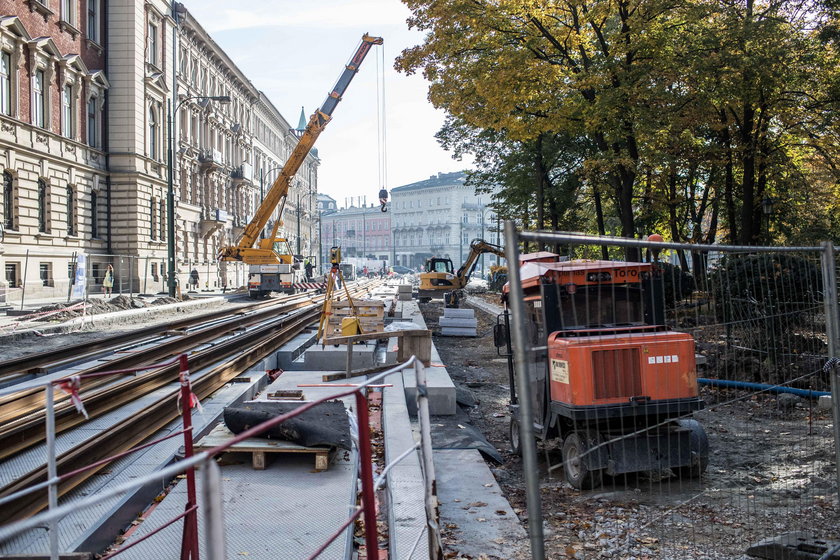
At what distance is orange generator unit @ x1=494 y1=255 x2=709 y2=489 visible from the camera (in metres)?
6.36

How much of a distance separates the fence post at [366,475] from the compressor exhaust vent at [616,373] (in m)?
3.61

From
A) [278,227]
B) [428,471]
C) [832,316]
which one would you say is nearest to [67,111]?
[278,227]

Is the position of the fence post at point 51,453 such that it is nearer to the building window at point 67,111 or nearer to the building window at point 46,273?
the building window at point 46,273

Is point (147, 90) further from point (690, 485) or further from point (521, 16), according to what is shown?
point (690, 485)

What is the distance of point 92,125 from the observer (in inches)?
1505

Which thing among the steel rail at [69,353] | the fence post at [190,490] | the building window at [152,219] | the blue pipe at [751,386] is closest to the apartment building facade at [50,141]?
the building window at [152,219]

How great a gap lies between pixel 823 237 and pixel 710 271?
18.8 metres

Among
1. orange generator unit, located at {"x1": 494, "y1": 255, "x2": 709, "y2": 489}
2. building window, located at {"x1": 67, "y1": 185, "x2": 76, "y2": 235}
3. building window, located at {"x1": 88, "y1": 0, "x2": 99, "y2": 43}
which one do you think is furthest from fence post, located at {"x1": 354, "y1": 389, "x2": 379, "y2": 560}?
building window, located at {"x1": 88, "y1": 0, "x2": 99, "y2": 43}

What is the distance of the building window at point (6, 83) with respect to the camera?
95.1ft

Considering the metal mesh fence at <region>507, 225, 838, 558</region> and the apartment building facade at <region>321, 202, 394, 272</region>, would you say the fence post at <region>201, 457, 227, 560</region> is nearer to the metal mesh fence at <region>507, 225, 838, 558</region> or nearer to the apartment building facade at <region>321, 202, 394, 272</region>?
the metal mesh fence at <region>507, 225, 838, 558</region>

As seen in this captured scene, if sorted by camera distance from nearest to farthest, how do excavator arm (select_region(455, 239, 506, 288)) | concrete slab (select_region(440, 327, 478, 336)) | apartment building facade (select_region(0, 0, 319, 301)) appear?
1. concrete slab (select_region(440, 327, 478, 336))
2. apartment building facade (select_region(0, 0, 319, 301))
3. excavator arm (select_region(455, 239, 506, 288))

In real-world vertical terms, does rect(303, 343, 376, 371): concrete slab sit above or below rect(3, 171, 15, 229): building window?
below

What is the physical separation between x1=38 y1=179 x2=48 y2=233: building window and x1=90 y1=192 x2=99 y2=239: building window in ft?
15.5

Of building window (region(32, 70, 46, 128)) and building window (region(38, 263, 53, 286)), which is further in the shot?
building window (region(32, 70, 46, 128))
